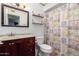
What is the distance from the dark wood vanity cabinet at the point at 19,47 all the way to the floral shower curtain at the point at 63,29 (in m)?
0.24

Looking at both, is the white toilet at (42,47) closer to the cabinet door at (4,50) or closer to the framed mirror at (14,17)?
the framed mirror at (14,17)

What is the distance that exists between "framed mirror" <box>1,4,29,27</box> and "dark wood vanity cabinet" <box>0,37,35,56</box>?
0.23 meters

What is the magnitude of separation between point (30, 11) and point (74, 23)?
66 centimetres

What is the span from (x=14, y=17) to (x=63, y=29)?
2.41 ft

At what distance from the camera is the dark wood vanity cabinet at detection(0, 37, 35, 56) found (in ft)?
4.75

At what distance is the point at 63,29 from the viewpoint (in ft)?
5.49

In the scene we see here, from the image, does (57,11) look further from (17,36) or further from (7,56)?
(7,56)

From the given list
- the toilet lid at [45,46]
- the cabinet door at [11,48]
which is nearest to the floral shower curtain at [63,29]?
the toilet lid at [45,46]

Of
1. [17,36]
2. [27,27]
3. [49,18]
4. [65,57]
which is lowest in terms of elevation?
[65,57]

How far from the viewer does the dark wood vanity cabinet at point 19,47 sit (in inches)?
56.9

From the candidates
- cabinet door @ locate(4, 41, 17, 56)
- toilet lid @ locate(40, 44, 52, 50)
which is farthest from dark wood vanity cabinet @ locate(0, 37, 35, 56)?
toilet lid @ locate(40, 44, 52, 50)

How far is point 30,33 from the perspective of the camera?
1.61 meters

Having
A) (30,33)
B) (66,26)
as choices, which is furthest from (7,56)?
(66,26)

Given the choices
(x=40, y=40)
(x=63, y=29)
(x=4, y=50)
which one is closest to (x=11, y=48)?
(x=4, y=50)
